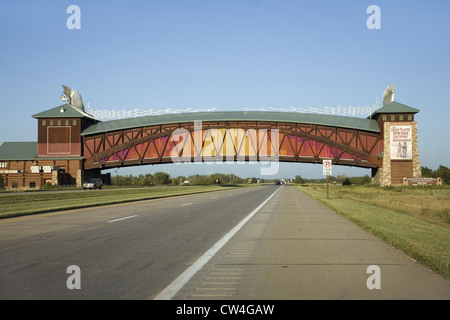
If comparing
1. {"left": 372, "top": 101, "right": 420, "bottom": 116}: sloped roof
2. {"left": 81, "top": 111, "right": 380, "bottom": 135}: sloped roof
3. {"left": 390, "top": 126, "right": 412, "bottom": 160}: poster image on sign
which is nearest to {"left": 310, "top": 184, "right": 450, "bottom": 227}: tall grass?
{"left": 390, "top": 126, "right": 412, "bottom": 160}: poster image on sign

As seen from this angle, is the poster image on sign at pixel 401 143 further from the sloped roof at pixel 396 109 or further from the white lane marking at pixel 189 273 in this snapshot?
the white lane marking at pixel 189 273

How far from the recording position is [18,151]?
74.7 meters

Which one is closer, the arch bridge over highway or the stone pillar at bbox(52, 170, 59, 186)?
the arch bridge over highway

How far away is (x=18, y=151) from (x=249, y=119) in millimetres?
44430

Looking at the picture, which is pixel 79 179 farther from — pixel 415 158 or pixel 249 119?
pixel 415 158

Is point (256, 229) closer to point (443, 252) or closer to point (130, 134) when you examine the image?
point (443, 252)

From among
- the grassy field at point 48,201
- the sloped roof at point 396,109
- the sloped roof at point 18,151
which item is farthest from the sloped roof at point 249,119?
the grassy field at point 48,201

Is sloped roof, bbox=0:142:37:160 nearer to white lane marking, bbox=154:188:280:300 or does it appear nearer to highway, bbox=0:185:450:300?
highway, bbox=0:185:450:300

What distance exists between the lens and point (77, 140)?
70.3 m

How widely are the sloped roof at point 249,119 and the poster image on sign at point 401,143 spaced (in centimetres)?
315

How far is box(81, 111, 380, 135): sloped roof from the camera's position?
66.9 metres

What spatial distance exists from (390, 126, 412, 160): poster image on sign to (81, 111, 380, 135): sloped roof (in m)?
3.15
